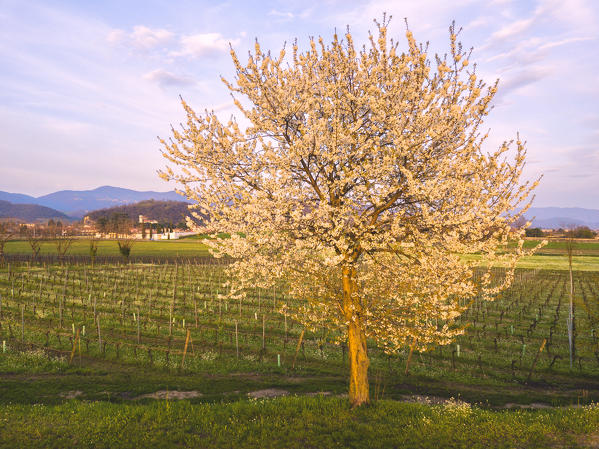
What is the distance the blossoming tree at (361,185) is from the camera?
10.9 m

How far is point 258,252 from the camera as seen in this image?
11852 millimetres

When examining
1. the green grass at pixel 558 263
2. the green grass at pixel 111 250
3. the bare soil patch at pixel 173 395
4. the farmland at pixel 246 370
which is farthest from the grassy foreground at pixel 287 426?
the green grass at pixel 111 250

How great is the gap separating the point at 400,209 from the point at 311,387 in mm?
9023

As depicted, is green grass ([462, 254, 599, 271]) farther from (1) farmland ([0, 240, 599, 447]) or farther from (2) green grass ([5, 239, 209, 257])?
(2) green grass ([5, 239, 209, 257])

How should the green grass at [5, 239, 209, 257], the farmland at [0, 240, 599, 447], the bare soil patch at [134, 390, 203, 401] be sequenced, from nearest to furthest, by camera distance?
1. the farmland at [0, 240, 599, 447]
2. the bare soil patch at [134, 390, 203, 401]
3. the green grass at [5, 239, 209, 257]

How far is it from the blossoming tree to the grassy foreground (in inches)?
57.0

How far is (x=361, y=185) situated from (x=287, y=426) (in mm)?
7691

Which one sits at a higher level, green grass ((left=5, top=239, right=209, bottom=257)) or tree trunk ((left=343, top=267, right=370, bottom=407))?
tree trunk ((left=343, top=267, right=370, bottom=407))

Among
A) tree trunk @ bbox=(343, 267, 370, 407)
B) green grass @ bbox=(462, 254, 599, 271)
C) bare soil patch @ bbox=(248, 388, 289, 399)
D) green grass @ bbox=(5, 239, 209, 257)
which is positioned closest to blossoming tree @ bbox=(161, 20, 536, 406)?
tree trunk @ bbox=(343, 267, 370, 407)

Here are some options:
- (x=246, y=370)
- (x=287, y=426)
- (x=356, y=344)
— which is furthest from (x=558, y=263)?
(x=287, y=426)

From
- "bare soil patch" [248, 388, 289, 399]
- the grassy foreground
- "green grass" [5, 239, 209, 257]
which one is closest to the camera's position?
the grassy foreground

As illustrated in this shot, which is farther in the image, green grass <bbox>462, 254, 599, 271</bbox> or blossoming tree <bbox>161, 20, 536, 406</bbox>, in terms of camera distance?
green grass <bbox>462, 254, 599, 271</bbox>

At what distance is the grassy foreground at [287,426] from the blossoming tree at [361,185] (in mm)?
1449

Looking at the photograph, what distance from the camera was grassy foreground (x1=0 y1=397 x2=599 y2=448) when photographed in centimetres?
1007
